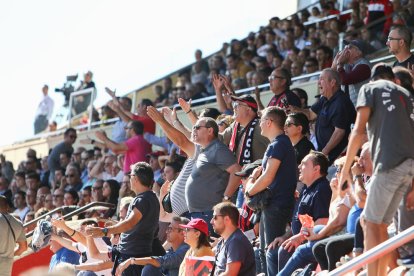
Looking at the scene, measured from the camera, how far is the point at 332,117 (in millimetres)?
11945

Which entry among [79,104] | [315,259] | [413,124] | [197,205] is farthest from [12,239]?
[79,104]

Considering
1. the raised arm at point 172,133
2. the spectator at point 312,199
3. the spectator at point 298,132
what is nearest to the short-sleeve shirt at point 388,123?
the spectator at point 312,199

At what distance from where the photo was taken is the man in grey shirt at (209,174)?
11.5 m

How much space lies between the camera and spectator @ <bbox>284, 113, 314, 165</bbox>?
37.7 feet

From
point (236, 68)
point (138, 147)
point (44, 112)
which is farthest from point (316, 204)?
point (44, 112)

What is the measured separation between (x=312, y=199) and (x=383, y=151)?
2.31 meters

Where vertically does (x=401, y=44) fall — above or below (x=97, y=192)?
above

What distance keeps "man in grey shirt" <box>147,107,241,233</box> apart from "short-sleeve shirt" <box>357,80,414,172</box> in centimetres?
358

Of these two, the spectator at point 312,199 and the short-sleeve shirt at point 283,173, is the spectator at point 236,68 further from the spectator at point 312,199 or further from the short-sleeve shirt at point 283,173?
the spectator at point 312,199

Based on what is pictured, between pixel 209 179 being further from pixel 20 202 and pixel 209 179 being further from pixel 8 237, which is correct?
pixel 20 202

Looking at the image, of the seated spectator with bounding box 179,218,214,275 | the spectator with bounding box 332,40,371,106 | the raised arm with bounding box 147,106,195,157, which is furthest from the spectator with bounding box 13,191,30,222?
the seated spectator with bounding box 179,218,214,275

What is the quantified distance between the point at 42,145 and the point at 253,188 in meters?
15.0

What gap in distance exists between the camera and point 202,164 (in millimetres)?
11578

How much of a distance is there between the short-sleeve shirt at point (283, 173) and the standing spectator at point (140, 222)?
5.50ft
